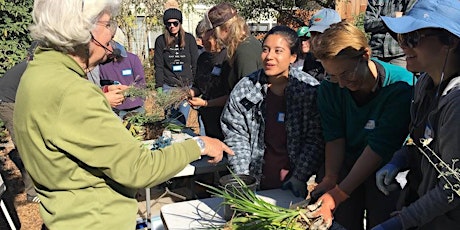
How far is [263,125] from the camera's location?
2525 mm

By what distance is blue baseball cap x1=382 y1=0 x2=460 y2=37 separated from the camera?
1.50m

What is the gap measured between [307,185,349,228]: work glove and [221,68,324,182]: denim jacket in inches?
14.2

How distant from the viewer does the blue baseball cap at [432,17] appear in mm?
1499

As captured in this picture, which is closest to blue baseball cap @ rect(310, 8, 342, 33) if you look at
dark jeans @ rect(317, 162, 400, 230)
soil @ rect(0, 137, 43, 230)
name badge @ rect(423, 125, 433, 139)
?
dark jeans @ rect(317, 162, 400, 230)

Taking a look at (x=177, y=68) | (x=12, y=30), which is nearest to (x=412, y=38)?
(x=177, y=68)

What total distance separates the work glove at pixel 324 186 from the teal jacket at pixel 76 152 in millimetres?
762

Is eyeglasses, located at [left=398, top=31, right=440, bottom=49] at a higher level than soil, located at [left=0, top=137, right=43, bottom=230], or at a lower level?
higher

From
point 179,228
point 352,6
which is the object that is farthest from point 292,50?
point 352,6

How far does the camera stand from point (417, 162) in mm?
1795

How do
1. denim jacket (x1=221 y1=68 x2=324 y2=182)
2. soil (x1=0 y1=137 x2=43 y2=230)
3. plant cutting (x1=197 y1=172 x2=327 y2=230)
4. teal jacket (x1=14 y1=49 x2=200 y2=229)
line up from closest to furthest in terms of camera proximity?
teal jacket (x1=14 y1=49 x2=200 y2=229)
plant cutting (x1=197 y1=172 x2=327 y2=230)
denim jacket (x1=221 y1=68 x2=324 y2=182)
soil (x1=0 y1=137 x2=43 y2=230)

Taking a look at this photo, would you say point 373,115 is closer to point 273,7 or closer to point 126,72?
point 126,72

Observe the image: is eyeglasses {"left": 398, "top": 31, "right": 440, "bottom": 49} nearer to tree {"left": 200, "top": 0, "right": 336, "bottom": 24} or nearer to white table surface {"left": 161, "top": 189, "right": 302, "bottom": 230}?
white table surface {"left": 161, "top": 189, "right": 302, "bottom": 230}

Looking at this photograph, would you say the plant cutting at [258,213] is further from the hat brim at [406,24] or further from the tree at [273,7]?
the tree at [273,7]

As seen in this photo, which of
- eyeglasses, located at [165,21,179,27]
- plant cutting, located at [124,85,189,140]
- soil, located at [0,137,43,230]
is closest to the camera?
plant cutting, located at [124,85,189,140]
